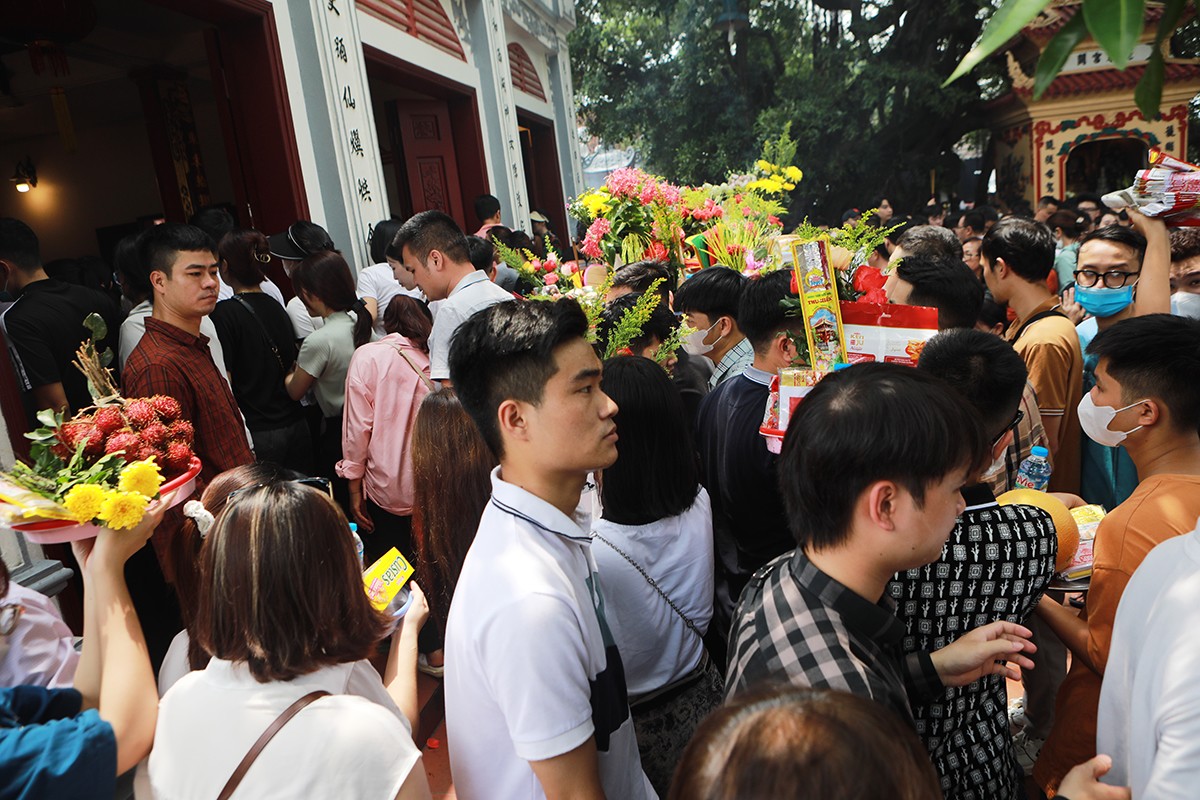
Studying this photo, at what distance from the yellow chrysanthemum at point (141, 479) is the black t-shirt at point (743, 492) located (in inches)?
58.8

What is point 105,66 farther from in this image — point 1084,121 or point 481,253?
point 1084,121

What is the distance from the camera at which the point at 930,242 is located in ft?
13.1

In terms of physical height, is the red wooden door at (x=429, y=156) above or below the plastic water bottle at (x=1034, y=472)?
above

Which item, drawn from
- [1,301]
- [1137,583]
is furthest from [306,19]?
[1137,583]

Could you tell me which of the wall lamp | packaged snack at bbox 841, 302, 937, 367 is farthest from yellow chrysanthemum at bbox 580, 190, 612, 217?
the wall lamp

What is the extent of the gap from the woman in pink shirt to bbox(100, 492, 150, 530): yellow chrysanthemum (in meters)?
1.60

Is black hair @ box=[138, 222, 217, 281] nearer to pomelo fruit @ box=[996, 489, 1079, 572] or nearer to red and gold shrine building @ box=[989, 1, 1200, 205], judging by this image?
pomelo fruit @ box=[996, 489, 1079, 572]

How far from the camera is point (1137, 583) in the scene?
129cm

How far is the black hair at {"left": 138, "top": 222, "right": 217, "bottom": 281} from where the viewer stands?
3.05 meters

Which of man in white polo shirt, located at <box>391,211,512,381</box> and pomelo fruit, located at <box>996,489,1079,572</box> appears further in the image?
man in white polo shirt, located at <box>391,211,512,381</box>

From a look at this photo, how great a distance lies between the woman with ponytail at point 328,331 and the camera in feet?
12.7

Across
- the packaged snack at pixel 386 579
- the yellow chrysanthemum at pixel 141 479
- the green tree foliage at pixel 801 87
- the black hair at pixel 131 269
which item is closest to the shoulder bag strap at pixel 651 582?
the packaged snack at pixel 386 579

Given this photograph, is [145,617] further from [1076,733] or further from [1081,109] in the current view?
[1081,109]

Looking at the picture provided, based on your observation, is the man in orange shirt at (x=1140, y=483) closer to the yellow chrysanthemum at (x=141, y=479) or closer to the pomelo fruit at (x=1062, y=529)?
the pomelo fruit at (x=1062, y=529)
